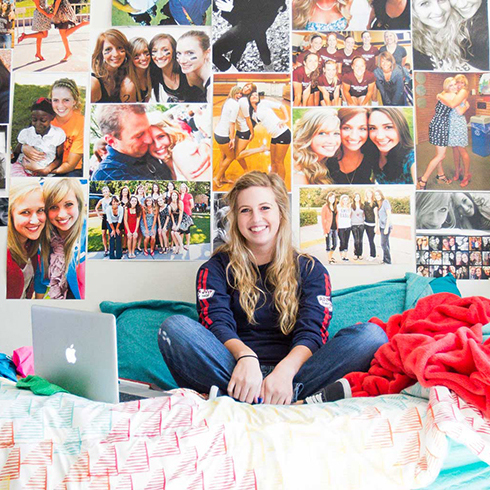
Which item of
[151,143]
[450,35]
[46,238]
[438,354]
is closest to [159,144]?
[151,143]

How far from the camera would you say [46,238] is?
187 cm

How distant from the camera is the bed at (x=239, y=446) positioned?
0.79m

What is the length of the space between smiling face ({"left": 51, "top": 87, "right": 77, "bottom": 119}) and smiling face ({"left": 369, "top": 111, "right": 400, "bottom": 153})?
1095mm

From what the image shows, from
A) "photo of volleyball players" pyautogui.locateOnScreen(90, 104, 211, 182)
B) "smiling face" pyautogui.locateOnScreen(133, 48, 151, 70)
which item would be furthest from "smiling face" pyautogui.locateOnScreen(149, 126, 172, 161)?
"smiling face" pyautogui.locateOnScreen(133, 48, 151, 70)

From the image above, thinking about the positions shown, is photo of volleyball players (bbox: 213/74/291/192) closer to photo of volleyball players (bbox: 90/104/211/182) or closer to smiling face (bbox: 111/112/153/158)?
photo of volleyball players (bbox: 90/104/211/182)

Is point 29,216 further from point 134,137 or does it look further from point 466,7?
point 466,7

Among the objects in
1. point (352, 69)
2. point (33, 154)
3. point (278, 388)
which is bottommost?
point (278, 388)

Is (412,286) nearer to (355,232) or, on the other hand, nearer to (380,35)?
(355,232)

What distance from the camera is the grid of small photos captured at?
1.85 metres

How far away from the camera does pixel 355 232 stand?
185 cm

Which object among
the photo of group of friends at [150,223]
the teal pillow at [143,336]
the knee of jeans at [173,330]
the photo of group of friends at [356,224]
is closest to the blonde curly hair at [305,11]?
the photo of group of friends at [356,224]

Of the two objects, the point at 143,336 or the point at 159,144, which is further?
the point at 159,144

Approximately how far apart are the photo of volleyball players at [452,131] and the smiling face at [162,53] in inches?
→ 35.5

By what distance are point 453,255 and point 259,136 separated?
0.82 meters
